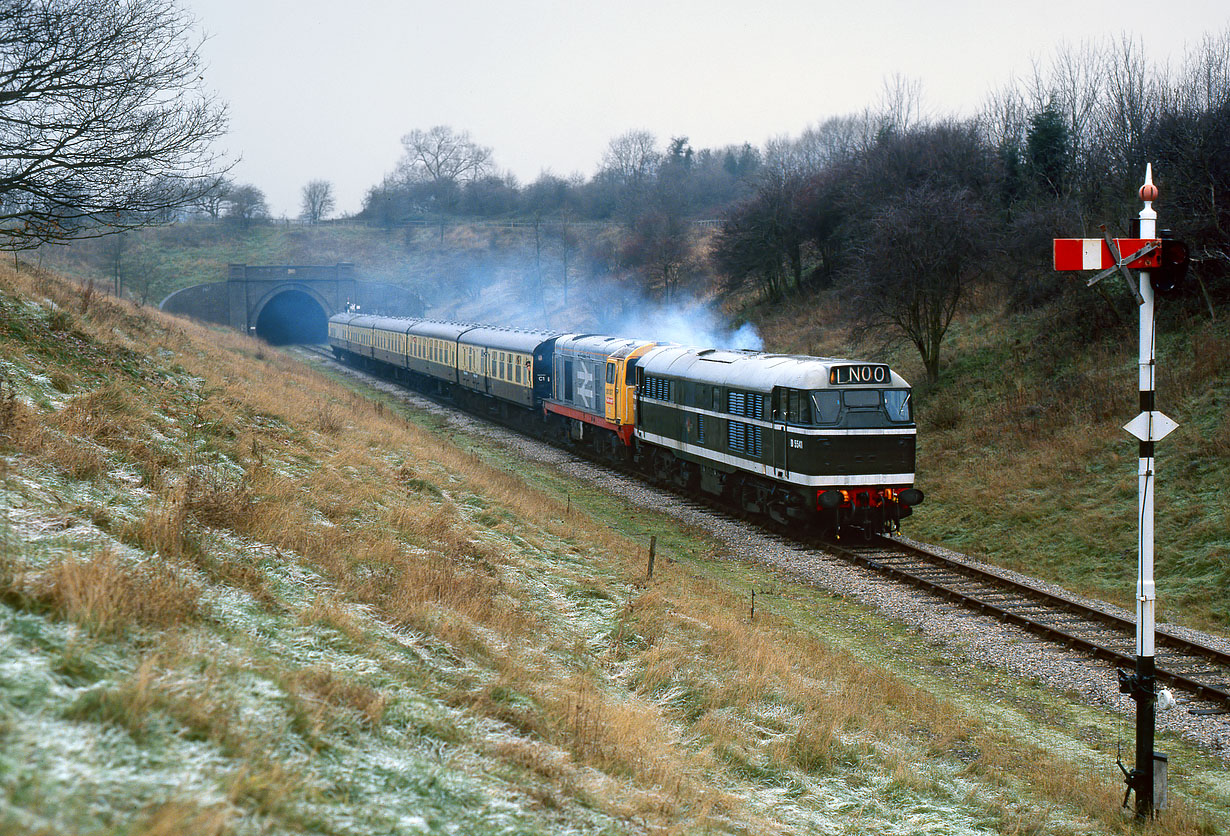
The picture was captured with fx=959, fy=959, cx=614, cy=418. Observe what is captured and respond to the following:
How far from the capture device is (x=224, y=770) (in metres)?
4.97

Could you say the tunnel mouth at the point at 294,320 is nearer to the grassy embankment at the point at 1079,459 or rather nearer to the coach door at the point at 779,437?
the grassy embankment at the point at 1079,459

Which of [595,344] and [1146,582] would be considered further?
[595,344]

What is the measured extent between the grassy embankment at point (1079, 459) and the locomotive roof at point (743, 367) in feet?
14.6

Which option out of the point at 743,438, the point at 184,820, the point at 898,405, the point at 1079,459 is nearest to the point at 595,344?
the point at 743,438

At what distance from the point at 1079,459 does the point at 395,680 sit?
19.4 meters

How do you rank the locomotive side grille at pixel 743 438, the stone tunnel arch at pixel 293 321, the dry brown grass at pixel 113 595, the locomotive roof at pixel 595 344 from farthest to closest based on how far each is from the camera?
the stone tunnel arch at pixel 293 321, the locomotive roof at pixel 595 344, the locomotive side grille at pixel 743 438, the dry brown grass at pixel 113 595

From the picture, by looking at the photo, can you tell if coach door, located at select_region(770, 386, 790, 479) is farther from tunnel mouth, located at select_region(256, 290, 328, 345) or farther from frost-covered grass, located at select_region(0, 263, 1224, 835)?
tunnel mouth, located at select_region(256, 290, 328, 345)

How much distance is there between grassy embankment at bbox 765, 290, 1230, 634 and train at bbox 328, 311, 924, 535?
7.99 feet

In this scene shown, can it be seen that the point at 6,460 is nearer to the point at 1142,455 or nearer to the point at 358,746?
the point at 358,746

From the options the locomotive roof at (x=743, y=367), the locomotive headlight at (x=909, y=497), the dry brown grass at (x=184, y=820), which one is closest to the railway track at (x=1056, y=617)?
the locomotive headlight at (x=909, y=497)

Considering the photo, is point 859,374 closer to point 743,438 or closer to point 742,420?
point 742,420

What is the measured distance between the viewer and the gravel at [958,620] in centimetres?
1091

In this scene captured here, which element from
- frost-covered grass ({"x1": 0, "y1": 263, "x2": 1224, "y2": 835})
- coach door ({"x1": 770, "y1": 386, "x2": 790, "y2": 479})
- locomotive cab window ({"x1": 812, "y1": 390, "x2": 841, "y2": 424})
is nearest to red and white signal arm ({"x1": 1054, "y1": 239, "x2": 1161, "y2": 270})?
frost-covered grass ({"x1": 0, "y1": 263, "x2": 1224, "y2": 835})

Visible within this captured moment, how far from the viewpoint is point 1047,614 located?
557 inches
